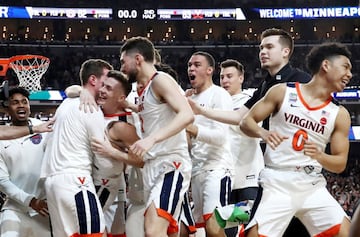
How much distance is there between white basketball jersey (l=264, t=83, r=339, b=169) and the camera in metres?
6.16

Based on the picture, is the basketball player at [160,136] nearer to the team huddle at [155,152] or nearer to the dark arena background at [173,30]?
the team huddle at [155,152]

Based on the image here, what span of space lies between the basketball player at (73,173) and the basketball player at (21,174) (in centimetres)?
81

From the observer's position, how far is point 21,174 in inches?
294

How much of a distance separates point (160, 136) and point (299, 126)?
50.2 inches

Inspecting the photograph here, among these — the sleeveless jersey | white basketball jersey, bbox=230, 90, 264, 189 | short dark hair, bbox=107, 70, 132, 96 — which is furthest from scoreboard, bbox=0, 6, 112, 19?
the sleeveless jersey

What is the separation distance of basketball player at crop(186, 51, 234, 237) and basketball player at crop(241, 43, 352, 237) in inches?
56.8

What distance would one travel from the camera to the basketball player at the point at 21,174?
732 cm

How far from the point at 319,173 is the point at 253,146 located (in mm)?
2311

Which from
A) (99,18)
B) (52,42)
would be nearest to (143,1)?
(99,18)

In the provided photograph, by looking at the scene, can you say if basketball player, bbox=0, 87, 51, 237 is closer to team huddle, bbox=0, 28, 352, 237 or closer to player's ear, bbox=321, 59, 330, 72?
team huddle, bbox=0, 28, 352, 237

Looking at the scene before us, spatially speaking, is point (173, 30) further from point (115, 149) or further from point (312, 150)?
point (312, 150)

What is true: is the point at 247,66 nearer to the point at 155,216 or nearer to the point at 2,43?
the point at 2,43

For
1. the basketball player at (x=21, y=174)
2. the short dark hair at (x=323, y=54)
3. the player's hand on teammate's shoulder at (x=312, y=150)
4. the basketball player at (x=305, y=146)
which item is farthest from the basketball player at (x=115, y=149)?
the short dark hair at (x=323, y=54)

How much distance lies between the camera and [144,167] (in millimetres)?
6520
